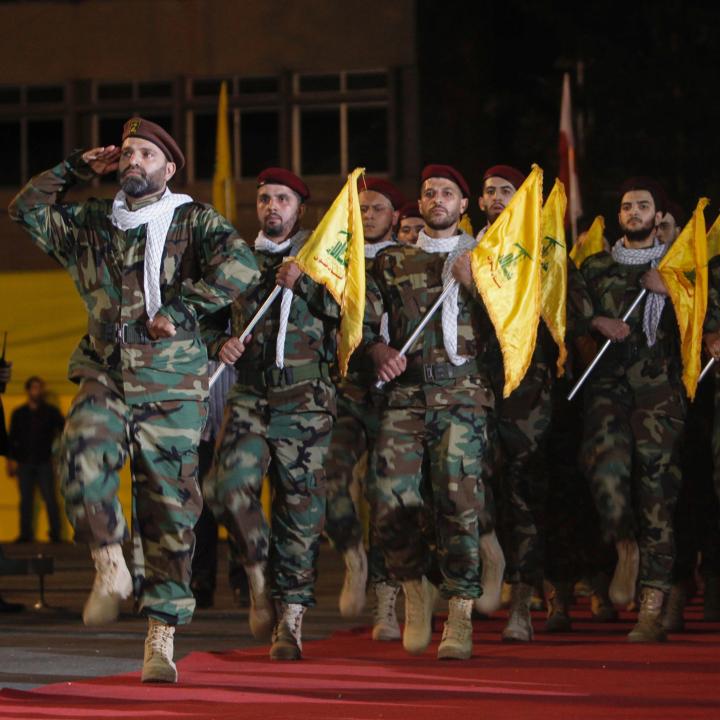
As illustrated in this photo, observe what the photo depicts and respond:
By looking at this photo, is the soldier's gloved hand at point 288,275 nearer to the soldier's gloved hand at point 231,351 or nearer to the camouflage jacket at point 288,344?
the camouflage jacket at point 288,344

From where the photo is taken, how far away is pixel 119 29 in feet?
101

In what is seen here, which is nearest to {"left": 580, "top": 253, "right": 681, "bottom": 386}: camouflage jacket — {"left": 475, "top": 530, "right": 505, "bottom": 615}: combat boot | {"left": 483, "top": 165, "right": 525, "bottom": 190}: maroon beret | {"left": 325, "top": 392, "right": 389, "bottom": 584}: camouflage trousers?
{"left": 483, "top": 165, "right": 525, "bottom": 190}: maroon beret

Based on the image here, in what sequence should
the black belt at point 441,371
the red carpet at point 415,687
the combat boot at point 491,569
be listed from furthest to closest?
the combat boot at point 491,569
the black belt at point 441,371
the red carpet at point 415,687

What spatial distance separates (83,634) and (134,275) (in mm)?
3461

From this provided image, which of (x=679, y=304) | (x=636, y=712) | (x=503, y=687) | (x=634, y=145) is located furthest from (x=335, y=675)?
(x=634, y=145)

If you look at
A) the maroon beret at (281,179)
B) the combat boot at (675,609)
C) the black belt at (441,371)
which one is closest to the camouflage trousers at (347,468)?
the black belt at (441,371)

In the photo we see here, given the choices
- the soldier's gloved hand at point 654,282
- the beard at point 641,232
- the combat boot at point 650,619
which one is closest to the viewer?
the combat boot at point 650,619

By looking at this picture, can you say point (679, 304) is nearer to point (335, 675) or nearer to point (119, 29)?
point (335, 675)

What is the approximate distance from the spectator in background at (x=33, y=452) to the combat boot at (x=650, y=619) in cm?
1002

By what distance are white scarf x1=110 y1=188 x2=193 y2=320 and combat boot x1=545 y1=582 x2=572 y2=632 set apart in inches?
151

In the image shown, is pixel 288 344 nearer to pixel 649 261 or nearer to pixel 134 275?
pixel 134 275

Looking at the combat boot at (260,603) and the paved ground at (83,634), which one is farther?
the combat boot at (260,603)

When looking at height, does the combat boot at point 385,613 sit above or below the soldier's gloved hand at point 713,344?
below

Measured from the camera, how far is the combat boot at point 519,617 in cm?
1072
